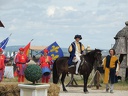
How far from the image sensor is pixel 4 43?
25.1 meters

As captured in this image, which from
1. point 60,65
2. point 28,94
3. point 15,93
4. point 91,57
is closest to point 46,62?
point 60,65

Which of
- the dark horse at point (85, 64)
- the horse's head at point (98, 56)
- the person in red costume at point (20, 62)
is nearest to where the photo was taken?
the horse's head at point (98, 56)

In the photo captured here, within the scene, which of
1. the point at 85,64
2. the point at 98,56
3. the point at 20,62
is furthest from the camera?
the point at 20,62

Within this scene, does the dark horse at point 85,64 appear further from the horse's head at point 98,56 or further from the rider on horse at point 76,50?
the rider on horse at point 76,50

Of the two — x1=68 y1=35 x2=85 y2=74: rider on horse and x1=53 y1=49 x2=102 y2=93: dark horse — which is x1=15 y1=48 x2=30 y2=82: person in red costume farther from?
x1=68 y1=35 x2=85 y2=74: rider on horse

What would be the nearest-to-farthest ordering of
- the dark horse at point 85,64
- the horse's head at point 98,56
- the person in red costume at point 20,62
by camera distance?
the horse's head at point 98,56, the dark horse at point 85,64, the person in red costume at point 20,62

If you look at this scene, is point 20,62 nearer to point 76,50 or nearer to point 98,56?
point 76,50

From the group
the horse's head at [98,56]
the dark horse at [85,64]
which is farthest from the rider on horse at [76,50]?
the horse's head at [98,56]

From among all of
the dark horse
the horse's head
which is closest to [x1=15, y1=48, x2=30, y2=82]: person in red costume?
the dark horse

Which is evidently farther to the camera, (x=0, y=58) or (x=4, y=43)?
(x=4, y=43)

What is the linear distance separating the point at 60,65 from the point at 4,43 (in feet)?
31.0

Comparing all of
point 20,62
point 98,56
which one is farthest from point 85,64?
point 20,62

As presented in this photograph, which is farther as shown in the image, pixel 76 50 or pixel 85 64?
pixel 85 64

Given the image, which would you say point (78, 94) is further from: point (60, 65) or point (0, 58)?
point (0, 58)
